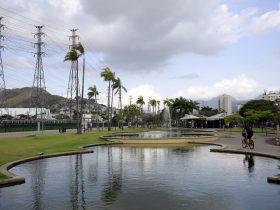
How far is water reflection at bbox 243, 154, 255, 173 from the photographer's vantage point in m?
20.5

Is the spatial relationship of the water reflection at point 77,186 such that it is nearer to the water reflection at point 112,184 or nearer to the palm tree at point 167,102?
the water reflection at point 112,184

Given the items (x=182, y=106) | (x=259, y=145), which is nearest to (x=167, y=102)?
(x=182, y=106)

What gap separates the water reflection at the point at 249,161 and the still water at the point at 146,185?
56 millimetres

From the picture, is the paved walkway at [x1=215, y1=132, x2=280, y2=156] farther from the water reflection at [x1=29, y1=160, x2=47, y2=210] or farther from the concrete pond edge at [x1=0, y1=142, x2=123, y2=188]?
the water reflection at [x1=29, y1=160, x2=47, y2=210]

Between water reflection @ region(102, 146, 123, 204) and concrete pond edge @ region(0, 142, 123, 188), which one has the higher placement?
concrete pond edge @ region(0, 142, 123, 188)

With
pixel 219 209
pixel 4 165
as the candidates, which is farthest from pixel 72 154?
pixel 219 209

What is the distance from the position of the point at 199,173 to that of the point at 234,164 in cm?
417

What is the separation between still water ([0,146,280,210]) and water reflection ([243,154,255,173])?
56mm

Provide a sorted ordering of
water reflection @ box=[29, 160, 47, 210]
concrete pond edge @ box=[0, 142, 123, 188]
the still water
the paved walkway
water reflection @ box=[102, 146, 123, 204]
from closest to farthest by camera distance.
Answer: the still water < water reflection @ box=[29, 160, 47, 210] < water reflection @ box=[102, 146, 123, 204] < concrete pond edge @ box=[0, 142, 123, 188] < the paved walkway

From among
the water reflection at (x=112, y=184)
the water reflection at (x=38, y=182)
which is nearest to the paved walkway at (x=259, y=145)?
the water reflection at (x=112, y=184)

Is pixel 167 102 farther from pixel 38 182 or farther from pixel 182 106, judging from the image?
pixel 38 182

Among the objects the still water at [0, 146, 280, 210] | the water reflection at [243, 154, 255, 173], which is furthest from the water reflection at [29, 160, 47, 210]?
the water reflection at [243, 154, 255, 173]

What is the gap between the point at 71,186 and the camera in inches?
625

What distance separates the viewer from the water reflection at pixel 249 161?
2048cm
